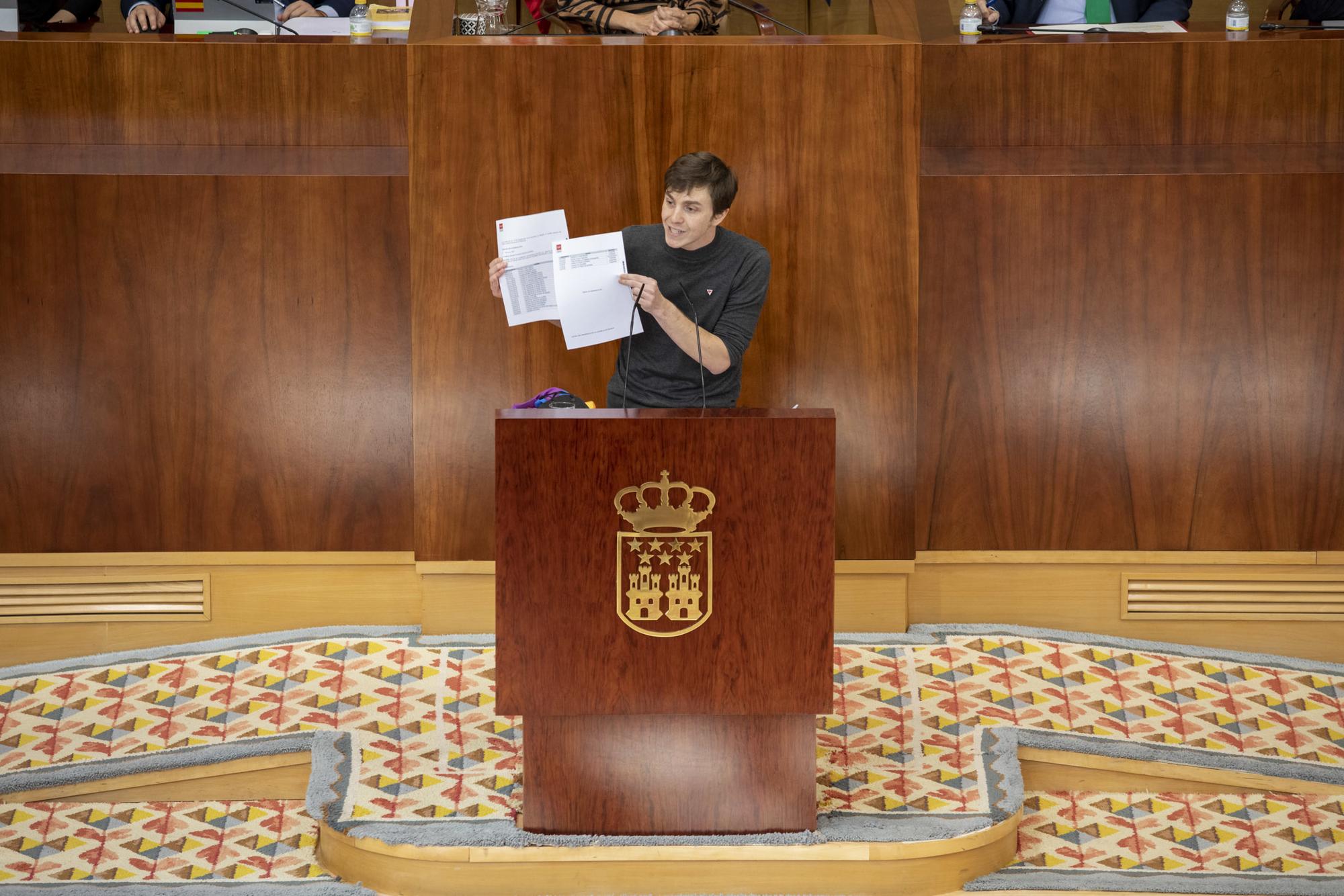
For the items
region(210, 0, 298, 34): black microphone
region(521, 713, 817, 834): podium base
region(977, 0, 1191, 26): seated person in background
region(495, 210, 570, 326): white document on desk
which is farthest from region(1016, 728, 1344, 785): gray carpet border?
region(210, 0, 298, 34): black microphone

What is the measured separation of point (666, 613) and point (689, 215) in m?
0.79

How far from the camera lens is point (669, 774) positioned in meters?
2.81

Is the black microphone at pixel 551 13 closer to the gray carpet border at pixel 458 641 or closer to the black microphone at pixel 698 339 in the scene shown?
the black microphone at pixel 698 339

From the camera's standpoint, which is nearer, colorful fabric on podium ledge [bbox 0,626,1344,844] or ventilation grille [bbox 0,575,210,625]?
colorful fabric on podium ledge [bbox 0,626,1344,844]

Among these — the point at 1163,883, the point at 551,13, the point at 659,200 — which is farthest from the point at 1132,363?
the point at 551,13

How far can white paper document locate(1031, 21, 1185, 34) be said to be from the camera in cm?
372

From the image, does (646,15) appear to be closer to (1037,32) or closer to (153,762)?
(1037,32)

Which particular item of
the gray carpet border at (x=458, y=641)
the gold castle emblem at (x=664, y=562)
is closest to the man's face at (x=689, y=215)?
the gold castle emblem at (x=664, y=562)

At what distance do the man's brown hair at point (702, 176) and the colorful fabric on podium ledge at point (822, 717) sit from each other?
3.95 ft

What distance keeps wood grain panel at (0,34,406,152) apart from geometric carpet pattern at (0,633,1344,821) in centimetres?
124

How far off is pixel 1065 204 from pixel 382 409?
1.74 metres

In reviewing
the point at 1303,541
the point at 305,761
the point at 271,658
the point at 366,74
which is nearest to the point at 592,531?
the point at 305,761

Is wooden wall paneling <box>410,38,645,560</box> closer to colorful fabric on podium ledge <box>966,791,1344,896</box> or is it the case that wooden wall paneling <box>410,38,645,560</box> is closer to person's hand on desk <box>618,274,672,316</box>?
person's hand on desk <box>618,274,672,316</box>

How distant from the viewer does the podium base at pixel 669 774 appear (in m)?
2.80
